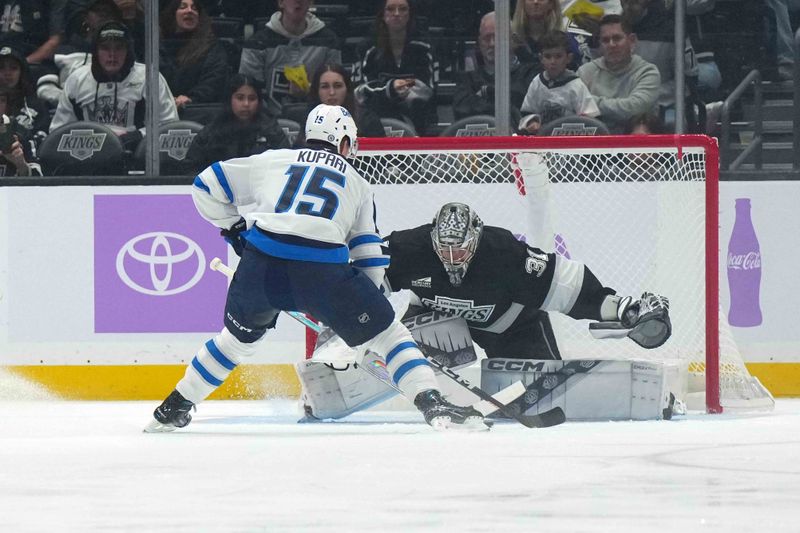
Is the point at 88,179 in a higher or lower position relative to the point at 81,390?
higher

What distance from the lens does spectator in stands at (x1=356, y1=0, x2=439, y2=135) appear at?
683 cm

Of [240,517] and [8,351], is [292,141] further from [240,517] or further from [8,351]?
[240,517]

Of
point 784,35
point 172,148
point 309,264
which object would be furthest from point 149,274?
point 784,35

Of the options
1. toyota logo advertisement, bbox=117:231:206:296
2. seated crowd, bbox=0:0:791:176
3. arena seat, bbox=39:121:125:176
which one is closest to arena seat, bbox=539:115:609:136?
seated crowd, bbox=0:0:791:176

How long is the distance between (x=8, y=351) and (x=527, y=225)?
2169mm

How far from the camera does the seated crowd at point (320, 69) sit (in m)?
6.57

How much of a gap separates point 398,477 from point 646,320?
1.78 metres

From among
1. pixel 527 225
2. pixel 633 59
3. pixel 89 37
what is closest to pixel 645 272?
pixel 527 225

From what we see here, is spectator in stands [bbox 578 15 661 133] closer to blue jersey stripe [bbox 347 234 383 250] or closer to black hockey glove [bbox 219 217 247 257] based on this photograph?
blue jersey stripe [bbox 347 234 383 250]

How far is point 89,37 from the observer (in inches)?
270

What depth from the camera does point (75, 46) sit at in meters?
6.93

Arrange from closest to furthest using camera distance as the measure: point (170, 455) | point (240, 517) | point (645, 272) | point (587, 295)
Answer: point (240, 517)
point (170, 455)
point (587, 295)
point (645, 272)

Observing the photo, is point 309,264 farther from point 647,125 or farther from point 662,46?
point 662,46

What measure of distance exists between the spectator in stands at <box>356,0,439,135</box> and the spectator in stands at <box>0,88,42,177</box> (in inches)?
57.1
